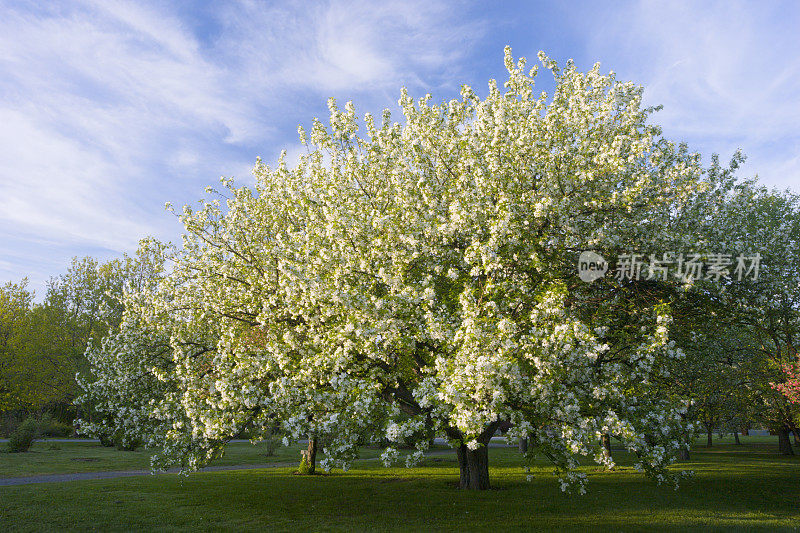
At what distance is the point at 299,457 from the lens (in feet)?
142

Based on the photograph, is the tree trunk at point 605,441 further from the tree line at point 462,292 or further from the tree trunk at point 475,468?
the tree trunk at point 475,468

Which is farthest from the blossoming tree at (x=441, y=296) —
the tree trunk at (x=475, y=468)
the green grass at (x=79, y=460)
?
the green grass at (x=79, y=460)

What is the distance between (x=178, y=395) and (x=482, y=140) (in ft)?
50.8

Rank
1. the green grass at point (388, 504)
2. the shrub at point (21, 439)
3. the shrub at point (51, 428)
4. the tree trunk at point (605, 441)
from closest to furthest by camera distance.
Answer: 1. the tree trunk at point (605, 441)
2. the green grass at point (388, 504)
3. the shrub at point (21, 439)
4. the shrub at point (51, 428)

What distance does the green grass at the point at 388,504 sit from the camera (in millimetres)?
16047

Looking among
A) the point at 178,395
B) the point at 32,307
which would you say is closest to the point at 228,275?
the point at 178,395

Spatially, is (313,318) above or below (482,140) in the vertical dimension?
below

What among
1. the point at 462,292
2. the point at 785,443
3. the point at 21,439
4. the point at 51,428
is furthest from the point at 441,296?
the point at 51,428

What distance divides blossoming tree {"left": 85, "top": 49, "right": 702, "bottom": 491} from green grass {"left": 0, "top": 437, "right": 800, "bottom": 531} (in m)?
2.36

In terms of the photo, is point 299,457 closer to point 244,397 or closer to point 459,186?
point 244,397

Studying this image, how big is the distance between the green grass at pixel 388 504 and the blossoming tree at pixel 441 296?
236cm

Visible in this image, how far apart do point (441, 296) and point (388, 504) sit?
29.4 feet

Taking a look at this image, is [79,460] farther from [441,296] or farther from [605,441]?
[605,441]

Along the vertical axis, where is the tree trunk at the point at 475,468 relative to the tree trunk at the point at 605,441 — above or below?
below
